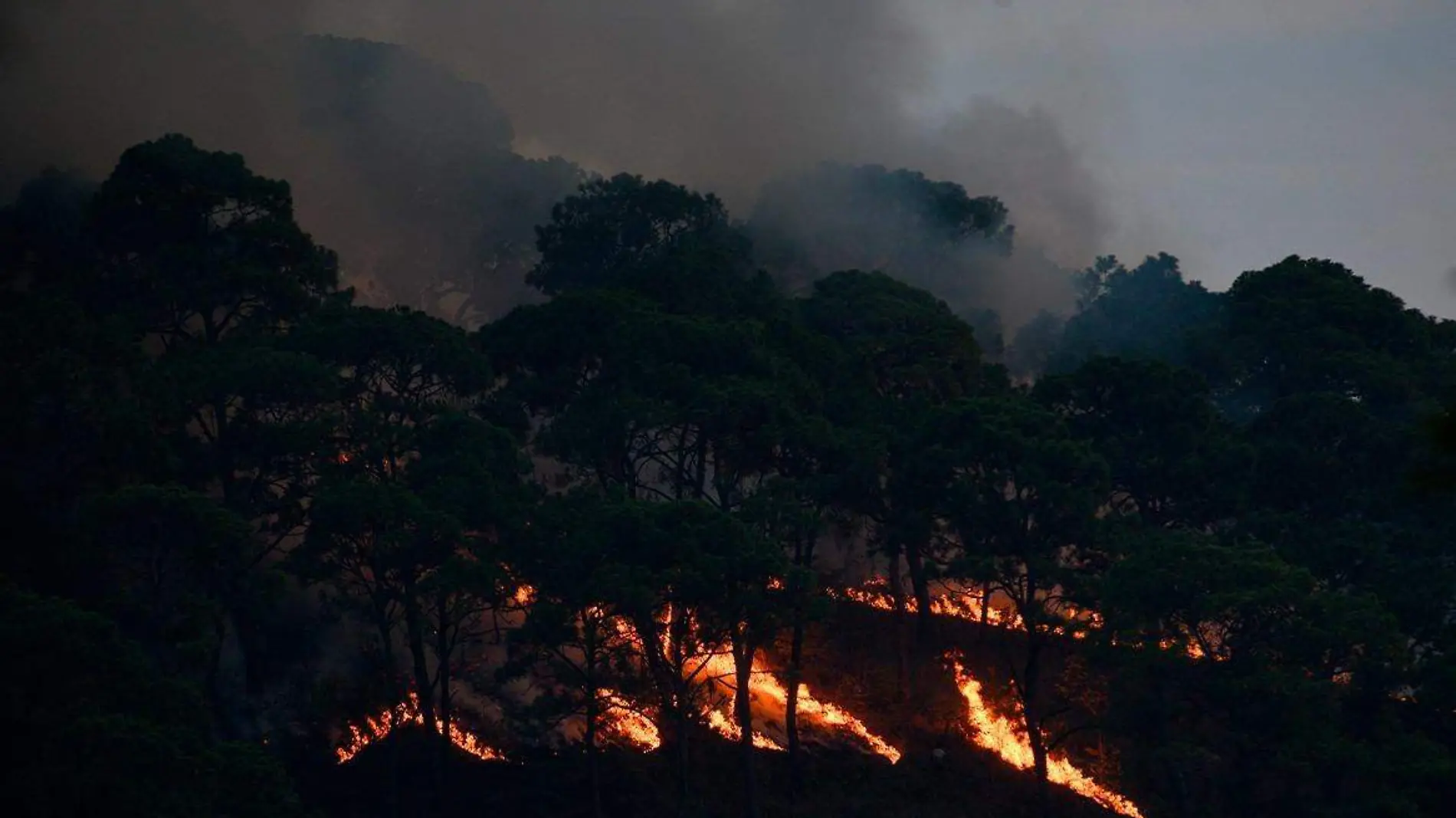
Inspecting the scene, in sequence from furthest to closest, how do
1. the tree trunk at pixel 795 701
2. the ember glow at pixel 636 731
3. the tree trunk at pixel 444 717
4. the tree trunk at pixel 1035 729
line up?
the ember glow at pixel 636 731
the tree trunk at pixel 795 701
the tree trunk at pixel 1035 729
the tree trunk at pixel 444 717

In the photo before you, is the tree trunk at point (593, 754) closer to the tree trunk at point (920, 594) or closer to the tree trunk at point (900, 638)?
the tree trunk at point (900, 638)

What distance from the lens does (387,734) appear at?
4531 centimetres

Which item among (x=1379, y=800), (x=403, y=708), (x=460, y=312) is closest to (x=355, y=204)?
(x=460, y=312)

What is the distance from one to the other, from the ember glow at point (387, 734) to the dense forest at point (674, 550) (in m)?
0.12

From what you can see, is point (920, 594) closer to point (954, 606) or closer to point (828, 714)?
point (954, 606)

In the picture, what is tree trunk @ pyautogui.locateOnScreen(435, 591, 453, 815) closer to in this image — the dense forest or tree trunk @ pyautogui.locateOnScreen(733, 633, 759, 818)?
the dense forest

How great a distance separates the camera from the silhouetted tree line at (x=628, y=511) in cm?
3947

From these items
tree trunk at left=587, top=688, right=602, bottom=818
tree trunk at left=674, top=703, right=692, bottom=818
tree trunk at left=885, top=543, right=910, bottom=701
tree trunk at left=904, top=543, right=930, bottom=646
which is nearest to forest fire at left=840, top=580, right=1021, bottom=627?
tree trunk at left=904, top=543, right=930, bottom=646

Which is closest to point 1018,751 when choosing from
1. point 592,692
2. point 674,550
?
point 674,550

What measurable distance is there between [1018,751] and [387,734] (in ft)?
66.9

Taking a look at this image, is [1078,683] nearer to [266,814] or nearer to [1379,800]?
[1379,800]

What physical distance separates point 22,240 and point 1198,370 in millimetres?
46760

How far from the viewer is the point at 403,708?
45.3m

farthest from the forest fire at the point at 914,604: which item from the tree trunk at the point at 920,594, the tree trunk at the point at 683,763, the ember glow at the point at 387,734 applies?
the ember glow at the point at 387,734
